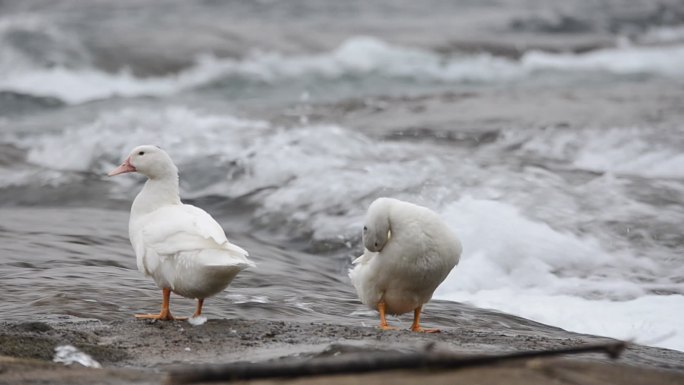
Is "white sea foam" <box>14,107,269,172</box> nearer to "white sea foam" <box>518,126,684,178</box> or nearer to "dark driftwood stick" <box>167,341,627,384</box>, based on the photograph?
"white sea foam" <box>518,126,684,178</box>

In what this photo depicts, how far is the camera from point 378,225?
5848mm

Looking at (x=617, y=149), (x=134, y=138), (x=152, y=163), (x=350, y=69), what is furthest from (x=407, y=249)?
(x=350, y=69)

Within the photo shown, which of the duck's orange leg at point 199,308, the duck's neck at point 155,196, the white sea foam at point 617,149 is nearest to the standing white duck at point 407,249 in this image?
the duck's orange leg at point 199,308

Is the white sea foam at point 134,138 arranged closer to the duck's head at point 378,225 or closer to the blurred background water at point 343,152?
the blurred background water at point 343,152

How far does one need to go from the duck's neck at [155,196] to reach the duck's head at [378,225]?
4.68 feet

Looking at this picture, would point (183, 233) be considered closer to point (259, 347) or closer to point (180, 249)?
point (180, 249)

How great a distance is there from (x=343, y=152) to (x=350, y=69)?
31.5ft

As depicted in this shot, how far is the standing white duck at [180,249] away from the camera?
5.84 metres

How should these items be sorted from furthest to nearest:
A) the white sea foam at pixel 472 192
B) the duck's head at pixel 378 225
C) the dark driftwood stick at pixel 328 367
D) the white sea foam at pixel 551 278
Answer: the white sea foam at pixel 472 192 < the white sea foam at pixel 551 278 < the duck's head at pixel 378 225 < the dark driftwood stick at pixel 328 367

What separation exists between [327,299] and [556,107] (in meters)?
9.94

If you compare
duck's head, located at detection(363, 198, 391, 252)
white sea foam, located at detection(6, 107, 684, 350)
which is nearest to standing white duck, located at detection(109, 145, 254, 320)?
duck's head, located at detection(363, 198, 391, 252)

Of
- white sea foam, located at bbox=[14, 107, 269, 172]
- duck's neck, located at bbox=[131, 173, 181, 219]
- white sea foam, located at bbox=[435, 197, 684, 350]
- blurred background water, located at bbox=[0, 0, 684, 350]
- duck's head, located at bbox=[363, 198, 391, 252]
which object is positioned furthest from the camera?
white sea foam, located at bbox=[14, 107, 269, 172]

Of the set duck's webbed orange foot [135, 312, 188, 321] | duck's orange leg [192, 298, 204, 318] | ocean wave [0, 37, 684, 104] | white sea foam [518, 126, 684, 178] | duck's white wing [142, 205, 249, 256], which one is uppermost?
ocean wave [0, 37, 684, 104]

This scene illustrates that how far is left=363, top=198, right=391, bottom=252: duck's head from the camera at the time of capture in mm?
5848
